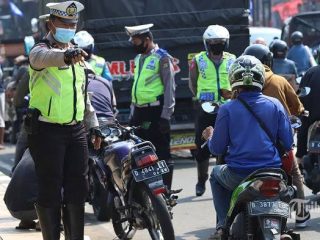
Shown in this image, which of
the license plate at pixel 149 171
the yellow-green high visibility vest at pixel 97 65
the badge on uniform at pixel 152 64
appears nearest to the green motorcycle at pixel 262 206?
the license plate at pixel 149 171

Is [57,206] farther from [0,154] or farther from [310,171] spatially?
[0,154]

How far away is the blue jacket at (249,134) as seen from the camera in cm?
675

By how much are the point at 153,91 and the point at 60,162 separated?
3.32 meters

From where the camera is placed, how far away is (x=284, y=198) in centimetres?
659

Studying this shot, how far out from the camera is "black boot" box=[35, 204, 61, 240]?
7250 mm

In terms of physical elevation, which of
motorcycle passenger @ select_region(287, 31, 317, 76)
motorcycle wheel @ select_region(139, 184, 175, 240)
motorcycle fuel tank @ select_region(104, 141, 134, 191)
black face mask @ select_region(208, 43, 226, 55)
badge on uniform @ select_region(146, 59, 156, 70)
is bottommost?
motorcycle passenger @ select_region(287, 31, 317, 76)

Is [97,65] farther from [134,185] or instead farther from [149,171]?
[149,171]

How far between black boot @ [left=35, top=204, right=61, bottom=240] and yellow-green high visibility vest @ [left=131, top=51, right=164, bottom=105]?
321cm

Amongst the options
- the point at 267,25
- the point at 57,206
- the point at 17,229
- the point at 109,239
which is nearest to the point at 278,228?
the point at 57,206

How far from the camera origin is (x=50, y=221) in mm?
7262

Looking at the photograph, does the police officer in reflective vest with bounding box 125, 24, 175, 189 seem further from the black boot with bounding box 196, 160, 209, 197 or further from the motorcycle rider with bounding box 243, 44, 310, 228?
the motorcycle rider with bounding box 243, 44, 310, 228

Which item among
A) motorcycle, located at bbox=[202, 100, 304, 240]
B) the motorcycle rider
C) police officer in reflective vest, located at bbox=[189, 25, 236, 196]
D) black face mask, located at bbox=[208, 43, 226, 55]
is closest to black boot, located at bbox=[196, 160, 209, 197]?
police officer in reflective vest, located at bbox=[189, 25, 236, 196]

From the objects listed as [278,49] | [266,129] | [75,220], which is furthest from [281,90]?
[278,49]

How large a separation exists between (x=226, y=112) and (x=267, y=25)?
25309mm
